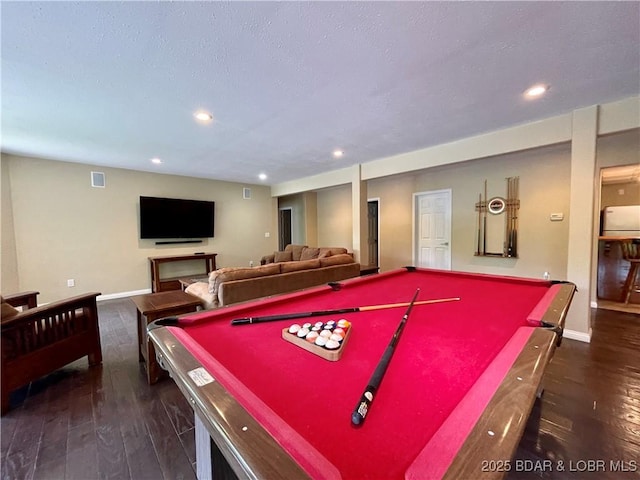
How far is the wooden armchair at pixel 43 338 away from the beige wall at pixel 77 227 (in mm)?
2210

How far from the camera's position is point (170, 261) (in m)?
5.27

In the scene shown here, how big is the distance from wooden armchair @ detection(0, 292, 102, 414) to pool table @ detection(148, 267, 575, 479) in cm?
142

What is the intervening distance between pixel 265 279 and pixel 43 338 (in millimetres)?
1823

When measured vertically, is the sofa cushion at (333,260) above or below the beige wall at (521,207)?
below

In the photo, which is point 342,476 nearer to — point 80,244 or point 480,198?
point 480,198

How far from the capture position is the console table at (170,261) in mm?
4969

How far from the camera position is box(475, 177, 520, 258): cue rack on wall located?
14.4 feet

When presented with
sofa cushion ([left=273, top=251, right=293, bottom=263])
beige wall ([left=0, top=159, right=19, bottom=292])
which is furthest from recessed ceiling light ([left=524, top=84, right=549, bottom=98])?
beige wall ([left=0, top=159, right=19, bottom=292])

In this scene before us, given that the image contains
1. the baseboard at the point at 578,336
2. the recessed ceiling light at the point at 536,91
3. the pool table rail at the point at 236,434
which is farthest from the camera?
the baseboard at the point at 578,336

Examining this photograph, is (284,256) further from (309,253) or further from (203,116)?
(203,116)

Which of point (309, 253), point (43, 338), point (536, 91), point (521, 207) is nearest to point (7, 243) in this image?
point (43, 338)

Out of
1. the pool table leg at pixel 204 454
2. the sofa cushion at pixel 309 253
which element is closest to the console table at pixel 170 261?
the sofa cushion at pixel 309 253

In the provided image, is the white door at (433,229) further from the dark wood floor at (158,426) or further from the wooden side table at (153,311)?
the wooden side table at (153,311)

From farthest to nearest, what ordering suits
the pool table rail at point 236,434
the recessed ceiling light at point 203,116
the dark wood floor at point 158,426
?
the recessed ceiling light at point 203,116 → the dark wood floor at point 158,426 → the pool table rail at point 236,434
